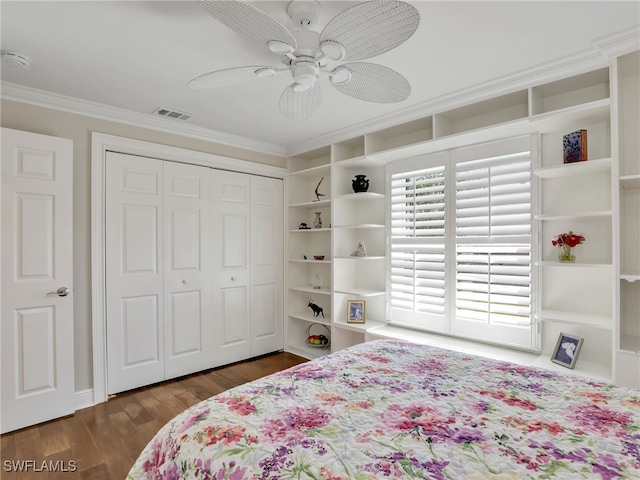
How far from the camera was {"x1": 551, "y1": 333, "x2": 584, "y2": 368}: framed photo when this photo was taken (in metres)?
2.29

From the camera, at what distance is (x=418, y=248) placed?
3303mm

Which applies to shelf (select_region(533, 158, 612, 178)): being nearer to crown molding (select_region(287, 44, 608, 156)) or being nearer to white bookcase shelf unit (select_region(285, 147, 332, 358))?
crown molding (select_region(287, 44, 608, 156))

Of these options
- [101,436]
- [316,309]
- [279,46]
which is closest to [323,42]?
[279,46]

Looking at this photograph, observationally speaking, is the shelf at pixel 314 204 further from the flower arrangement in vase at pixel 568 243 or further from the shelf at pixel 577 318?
the shelf at pixel 577 318

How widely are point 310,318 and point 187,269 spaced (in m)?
1.50

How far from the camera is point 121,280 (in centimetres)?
306

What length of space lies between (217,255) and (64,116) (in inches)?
69.4

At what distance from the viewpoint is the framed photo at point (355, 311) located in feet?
11.8

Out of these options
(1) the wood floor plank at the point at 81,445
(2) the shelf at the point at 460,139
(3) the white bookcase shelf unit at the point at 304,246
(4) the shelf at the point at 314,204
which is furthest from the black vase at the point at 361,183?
(1) the wood floor plank at the point at 81,445

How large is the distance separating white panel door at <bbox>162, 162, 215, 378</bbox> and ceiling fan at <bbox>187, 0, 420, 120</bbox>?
1.68m

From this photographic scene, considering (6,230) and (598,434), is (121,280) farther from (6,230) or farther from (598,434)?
(598,434)

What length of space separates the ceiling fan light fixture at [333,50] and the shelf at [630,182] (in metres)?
1.71

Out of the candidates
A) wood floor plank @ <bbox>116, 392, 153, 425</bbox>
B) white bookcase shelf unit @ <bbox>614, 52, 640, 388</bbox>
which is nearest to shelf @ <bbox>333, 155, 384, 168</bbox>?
white bookcase shelf unit @ <bbox>614, 52, 640, 388</bbox>

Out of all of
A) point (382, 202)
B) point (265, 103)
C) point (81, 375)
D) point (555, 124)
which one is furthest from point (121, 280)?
point (555, 124)
